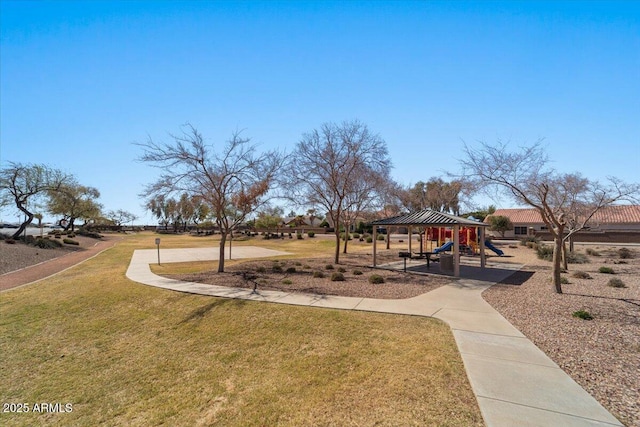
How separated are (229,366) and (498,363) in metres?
4.73

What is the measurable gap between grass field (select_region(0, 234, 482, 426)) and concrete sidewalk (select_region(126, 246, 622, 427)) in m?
0.31

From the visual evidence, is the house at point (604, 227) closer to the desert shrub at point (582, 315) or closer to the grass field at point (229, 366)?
the desert shrub at point (582, 315)

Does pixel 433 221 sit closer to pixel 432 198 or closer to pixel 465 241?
pixel 465 241

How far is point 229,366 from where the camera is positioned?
613 centimetres

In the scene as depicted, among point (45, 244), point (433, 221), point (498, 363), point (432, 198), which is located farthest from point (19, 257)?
point (432, 198)

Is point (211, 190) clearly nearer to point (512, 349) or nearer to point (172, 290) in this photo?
point (172, 290)

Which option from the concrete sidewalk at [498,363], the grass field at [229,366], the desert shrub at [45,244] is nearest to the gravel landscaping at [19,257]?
the desert shrub at [45,244]

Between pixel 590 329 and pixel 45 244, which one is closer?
pixel 590 329

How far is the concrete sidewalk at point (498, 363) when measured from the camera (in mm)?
3973

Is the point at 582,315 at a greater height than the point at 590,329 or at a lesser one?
greater

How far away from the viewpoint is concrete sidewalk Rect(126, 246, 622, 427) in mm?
3973

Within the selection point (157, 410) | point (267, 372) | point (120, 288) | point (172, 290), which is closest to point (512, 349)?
point (267, 372)

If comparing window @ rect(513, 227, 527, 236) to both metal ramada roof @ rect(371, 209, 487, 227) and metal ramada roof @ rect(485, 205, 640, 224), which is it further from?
metal ramada roof @ rect(371, 209, 487, 227)

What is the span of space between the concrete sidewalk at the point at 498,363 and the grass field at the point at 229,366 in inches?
12.3
